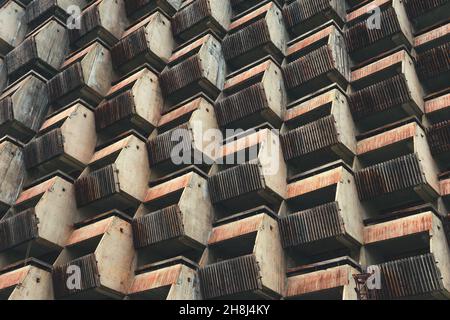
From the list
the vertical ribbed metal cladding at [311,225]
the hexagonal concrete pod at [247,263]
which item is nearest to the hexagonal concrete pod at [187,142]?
the hexagonal concrete pod at [247,263]

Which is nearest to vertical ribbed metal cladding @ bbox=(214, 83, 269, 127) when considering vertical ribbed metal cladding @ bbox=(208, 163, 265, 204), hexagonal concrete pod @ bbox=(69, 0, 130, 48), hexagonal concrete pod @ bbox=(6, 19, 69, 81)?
vertical ribbed metal cladding @ bbox=(208, 163, 265, 204)

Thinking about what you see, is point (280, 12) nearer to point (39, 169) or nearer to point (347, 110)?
A: point (347, 110)

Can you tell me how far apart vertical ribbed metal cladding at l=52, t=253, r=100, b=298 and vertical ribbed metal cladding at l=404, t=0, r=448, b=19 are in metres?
22.2

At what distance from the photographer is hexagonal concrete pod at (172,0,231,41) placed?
38.8m

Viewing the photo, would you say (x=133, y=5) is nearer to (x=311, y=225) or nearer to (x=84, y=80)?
(x=84, y=80)

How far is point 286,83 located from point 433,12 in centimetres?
919

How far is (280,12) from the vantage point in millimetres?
38156

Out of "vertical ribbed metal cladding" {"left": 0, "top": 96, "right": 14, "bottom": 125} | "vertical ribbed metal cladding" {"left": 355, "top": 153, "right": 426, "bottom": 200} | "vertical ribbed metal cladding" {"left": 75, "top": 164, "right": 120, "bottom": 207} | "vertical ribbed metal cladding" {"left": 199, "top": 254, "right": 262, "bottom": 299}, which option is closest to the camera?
"vertical ribbed metal cladding" {"left": 199, "top": 254, "right": 262, "bottom": 299}

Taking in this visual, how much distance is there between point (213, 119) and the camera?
33.2 meters

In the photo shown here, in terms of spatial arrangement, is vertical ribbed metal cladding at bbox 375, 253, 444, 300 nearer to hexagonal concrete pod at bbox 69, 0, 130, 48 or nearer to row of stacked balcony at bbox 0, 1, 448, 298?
row of stacked balcony at bbox 0, 1, 448, 298

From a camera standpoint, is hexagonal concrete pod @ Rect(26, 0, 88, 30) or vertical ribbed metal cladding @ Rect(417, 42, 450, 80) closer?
vertical ribbed metal cladding @ Rect(417, 42, 450, 80)

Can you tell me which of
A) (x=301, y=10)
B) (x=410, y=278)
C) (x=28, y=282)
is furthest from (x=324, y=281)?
(x=301, y=10)

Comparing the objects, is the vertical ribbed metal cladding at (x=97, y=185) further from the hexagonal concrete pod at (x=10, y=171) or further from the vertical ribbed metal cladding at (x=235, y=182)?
the vertical ribbed metal cladding at (x=235, y=182)

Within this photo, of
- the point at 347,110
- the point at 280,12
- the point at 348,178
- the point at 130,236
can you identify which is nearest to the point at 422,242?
the point at 348,178
